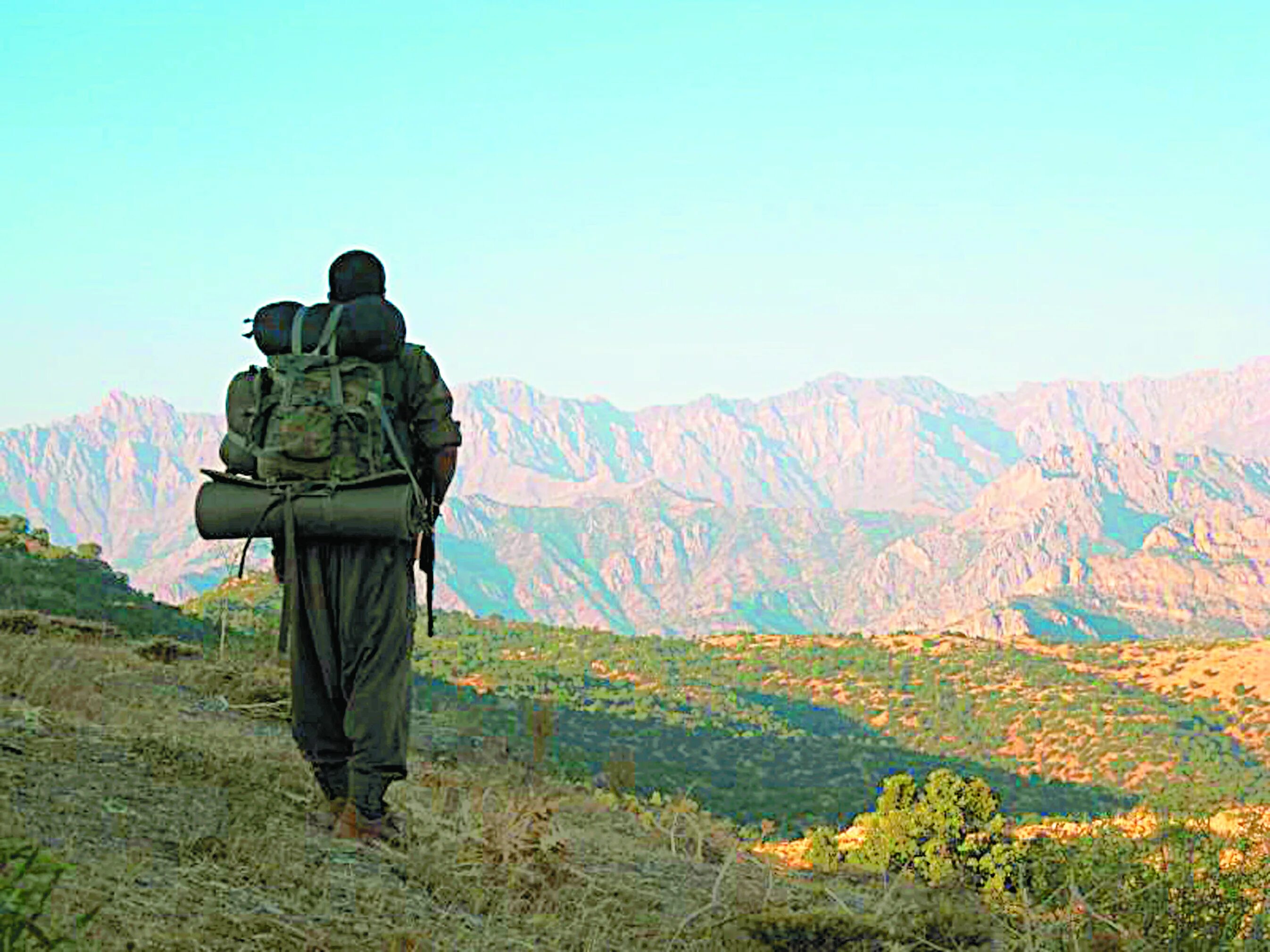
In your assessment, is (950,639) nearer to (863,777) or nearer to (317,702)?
(863,777)

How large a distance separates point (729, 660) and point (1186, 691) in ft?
108

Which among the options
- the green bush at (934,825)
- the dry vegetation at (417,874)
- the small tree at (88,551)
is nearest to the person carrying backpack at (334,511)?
the dry vegetation at (417,874)

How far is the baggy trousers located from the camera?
5973mm

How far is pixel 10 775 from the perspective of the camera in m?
5.57

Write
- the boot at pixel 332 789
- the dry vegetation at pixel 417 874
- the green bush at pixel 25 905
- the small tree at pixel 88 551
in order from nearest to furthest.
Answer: the green bush at pixel 25 905 < the dry vegetation at pixel 417 874 < the boot at pixel 332 789 < the small tree at pixel 88 551

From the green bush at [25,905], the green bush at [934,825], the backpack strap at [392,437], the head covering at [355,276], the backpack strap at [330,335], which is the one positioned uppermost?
the head covering at [355,276]

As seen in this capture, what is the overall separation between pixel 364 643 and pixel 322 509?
2.18 feet

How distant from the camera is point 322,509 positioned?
19.0 ft

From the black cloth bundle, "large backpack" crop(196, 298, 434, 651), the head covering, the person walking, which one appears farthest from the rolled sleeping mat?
the head covering

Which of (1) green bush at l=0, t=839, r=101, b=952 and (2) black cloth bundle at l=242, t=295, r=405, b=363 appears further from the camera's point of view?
(2) black cloth bundle at l=242, t=295, r=405, b=363

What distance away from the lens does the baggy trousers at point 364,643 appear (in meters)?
5.97

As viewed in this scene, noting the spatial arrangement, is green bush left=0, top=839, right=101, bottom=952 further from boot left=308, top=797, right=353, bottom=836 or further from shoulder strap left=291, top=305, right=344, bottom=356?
shoulder strap left=291, top=305, right=344, bottom=356

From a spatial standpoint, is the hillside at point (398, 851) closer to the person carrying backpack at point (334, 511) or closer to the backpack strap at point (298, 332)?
the person carrying backpack at point (334, 511)

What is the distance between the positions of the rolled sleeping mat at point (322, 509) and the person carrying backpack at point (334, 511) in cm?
5
